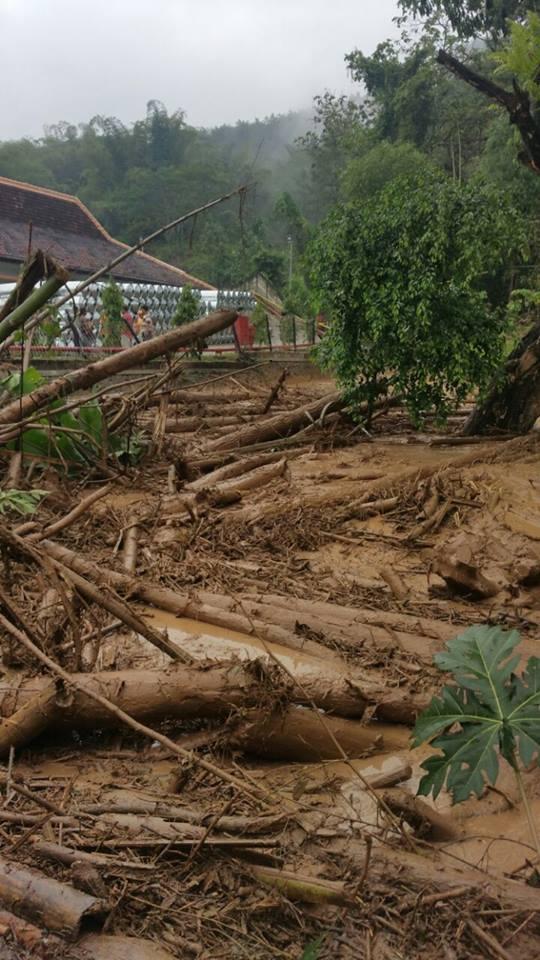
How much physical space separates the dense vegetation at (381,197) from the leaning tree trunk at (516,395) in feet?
1.36

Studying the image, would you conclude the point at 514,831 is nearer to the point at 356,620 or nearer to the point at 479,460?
the point at 356,620

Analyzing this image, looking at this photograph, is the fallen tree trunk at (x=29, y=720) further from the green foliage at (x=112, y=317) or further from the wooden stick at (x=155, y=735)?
the green foliage at (x=112, y=317)

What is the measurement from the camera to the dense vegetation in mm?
8758

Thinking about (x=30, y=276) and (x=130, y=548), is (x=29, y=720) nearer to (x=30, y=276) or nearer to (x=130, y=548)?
(x=130, y=548)

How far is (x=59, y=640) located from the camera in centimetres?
362

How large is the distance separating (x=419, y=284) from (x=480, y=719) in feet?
22.7

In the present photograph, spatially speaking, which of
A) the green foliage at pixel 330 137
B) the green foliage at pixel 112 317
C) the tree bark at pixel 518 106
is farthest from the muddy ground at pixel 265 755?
the green foliage at pixel 330 137

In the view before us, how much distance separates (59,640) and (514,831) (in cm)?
204

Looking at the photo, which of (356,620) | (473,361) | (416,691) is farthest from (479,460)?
(416,691)

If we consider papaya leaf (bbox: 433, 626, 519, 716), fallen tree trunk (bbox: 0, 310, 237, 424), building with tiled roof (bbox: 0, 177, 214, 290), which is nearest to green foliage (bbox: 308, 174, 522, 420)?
fallen tree trunk (bbox: 0, 310, 237, 424)

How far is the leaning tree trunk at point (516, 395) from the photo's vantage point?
9031 mm

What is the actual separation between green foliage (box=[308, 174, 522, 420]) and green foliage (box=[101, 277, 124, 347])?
8329 mm

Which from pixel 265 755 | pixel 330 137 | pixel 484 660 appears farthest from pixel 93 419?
pixel 330 137

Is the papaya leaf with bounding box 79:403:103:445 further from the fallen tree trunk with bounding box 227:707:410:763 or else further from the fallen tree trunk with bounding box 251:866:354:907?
the fallen tree trunk with bounding box 251:866:354:907
